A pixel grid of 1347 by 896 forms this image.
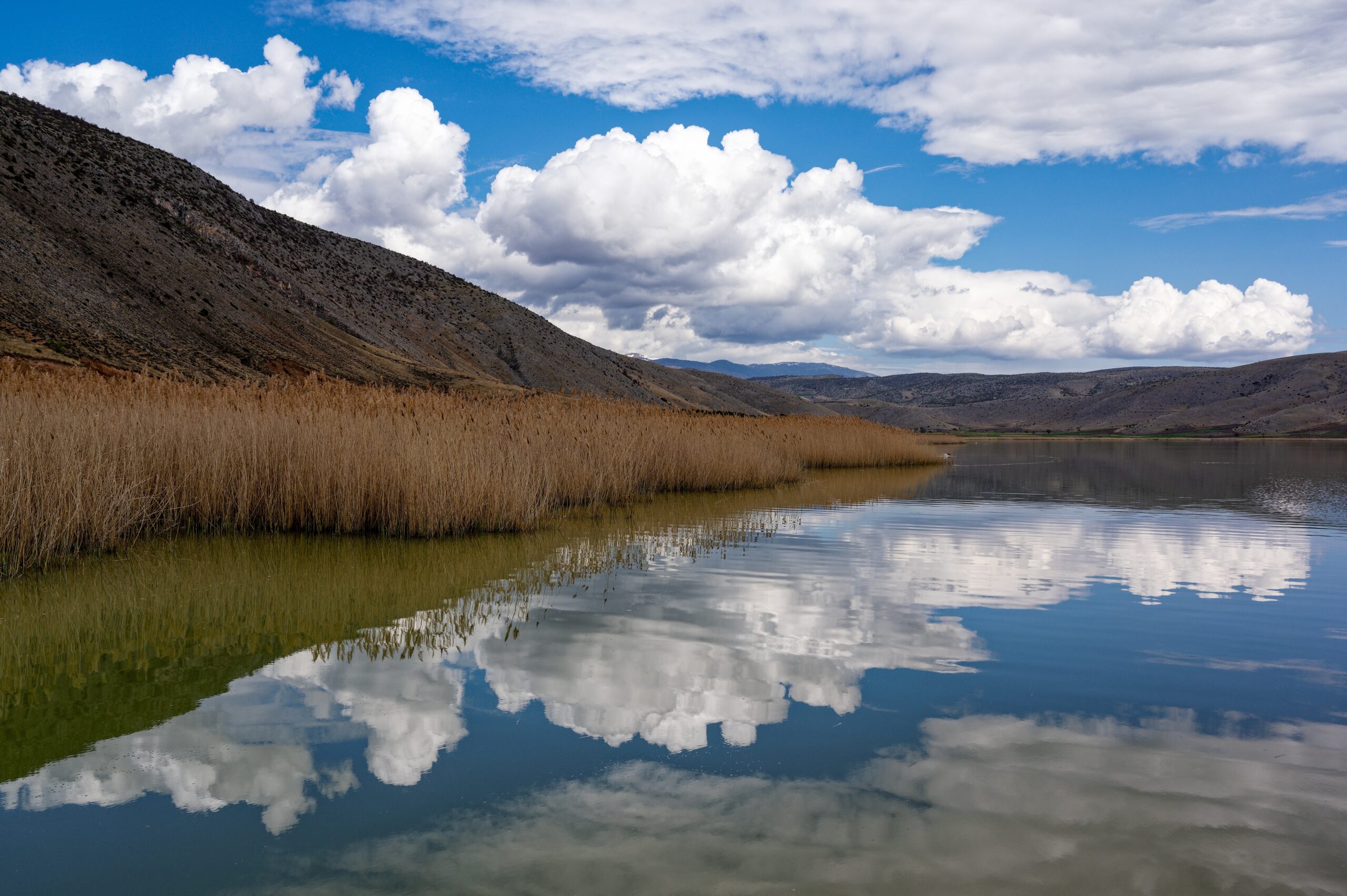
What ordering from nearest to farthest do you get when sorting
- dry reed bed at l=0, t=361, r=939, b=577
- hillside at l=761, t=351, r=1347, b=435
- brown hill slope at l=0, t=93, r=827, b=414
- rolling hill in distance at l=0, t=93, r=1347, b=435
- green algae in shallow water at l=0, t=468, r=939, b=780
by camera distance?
1. green algae in shallow water at l=0, t=468, r=939, b=780
2. dry reed bed at l=0, t=361, r=939, b=577
3. brown hill slope at l=0, t=93, r=827, b=414
4. rolling hill in distance at l=0, t=93, r=1347, b=435
5. hillside at l=761, t=351, r=1347, b=435

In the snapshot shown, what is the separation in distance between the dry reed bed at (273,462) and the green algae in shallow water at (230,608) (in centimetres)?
34

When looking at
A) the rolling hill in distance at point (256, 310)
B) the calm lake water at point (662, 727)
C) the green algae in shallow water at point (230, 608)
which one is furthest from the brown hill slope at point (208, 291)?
the calm lake water at point (662, 727)

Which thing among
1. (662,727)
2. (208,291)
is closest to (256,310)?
(208,291)

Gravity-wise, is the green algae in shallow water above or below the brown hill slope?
below

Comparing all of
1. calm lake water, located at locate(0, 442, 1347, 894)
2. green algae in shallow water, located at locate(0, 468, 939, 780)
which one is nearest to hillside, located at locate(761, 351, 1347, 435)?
calm lake water, located at locate(0, 442, 1347, 894)

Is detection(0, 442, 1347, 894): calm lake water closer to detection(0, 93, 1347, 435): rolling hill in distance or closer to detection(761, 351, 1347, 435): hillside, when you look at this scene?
detection(0, 93, 1347, 435): rolling hill in distance

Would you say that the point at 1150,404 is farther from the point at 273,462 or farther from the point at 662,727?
the point at 662,727

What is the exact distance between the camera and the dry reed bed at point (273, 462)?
7.86 m

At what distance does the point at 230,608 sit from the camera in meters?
6.36

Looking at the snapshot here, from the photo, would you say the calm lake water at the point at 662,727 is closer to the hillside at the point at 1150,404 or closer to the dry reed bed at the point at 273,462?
the dry reed bed at the point at 273,462

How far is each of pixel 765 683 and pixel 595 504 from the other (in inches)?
311

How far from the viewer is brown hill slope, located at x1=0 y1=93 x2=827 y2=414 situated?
105 feet

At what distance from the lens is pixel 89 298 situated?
32750 millimetres

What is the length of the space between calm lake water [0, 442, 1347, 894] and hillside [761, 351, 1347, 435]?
7208cm
